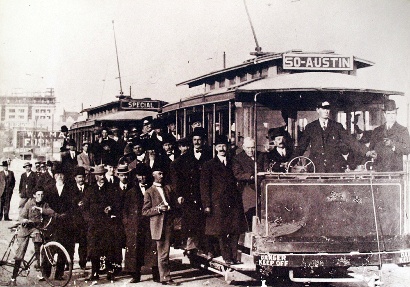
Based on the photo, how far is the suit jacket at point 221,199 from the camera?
3.93 m

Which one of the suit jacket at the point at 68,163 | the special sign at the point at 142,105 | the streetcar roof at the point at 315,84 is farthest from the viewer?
the special sign at the point at 142,105

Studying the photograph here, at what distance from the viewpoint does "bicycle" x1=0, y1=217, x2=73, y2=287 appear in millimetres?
3825

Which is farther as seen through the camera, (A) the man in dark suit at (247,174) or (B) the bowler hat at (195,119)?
(B) the bowler hat at (195,119)

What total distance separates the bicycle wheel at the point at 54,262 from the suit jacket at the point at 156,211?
0.78m

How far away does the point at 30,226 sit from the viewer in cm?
392

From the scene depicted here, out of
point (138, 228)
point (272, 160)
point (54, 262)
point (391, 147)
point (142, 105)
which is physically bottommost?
point (54, 262)

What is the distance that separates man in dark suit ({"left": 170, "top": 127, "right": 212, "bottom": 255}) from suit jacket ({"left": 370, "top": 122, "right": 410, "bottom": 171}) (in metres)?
1.59

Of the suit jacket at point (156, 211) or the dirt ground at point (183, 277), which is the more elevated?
the suit jacket at point (156, 211)

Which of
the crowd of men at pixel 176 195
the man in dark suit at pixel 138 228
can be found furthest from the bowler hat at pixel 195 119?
the man in dark suit at pixel 138 228

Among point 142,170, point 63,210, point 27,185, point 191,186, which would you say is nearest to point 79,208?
point 63,210

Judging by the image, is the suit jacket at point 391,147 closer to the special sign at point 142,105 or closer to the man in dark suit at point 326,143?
the man in dark suit at point 326,143

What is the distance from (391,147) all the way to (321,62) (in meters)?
1.03

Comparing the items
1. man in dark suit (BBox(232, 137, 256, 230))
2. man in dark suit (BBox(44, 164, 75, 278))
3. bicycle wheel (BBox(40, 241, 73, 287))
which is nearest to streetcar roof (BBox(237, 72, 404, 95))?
man in dark suit (BBox(232, 137, 256, 230))

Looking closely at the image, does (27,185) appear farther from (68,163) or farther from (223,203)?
(223,203)
